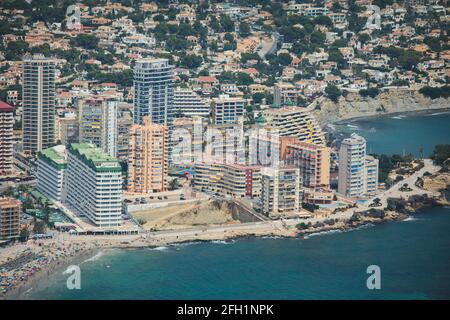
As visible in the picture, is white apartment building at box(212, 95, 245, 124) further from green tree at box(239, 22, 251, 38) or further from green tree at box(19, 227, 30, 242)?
green tree at box(239, 22, 251, 38)

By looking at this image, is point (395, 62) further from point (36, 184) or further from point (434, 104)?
point (36, 184)

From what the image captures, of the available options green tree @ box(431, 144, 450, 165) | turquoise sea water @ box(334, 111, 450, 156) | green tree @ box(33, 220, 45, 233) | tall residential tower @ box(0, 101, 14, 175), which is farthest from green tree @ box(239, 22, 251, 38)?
green tree @ box(33, 220, 45, 233)

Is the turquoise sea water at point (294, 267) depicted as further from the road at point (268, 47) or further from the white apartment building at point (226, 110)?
the road at point (268, 47)

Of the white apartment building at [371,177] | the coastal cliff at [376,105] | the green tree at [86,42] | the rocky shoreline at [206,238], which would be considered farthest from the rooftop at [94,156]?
the green tree at [86,42]

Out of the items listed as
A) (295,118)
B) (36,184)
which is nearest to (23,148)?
(36,184)

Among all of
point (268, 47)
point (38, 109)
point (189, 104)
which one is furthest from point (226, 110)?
point (268, 47)

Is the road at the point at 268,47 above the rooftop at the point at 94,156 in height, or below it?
above
